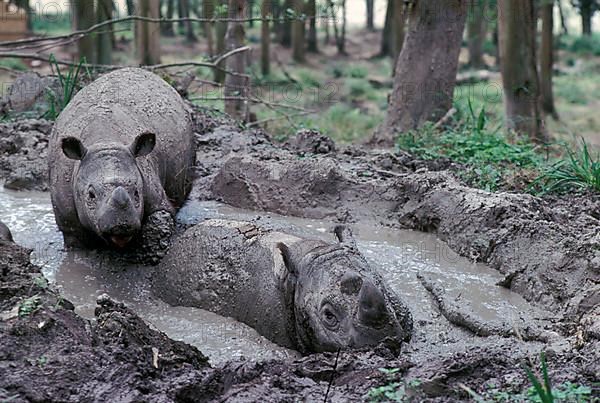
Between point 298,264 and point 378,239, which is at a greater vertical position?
point 298,264

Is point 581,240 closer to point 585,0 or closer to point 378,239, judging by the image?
point 378,239

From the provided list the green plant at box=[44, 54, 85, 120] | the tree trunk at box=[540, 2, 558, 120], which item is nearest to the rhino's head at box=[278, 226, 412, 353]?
the green plant at box=[44, 54, 85, 120]

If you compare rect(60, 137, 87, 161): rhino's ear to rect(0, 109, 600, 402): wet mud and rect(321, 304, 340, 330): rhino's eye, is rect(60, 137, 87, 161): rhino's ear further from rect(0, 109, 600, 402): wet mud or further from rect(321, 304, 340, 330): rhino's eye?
rect(321, 304, 340, 330): rhino's eye

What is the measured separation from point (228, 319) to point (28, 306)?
6.07 ft

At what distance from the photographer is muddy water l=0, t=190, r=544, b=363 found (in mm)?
5723

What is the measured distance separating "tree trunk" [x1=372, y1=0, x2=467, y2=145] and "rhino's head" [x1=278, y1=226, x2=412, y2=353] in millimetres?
6911

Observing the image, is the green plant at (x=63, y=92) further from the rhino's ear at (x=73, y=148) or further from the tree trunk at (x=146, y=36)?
the tree trunk at (x=146, y=36)

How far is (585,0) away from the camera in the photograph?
3975 cm

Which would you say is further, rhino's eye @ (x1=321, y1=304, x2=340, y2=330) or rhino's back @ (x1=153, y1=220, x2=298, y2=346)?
rhino's back @ (x1=153, y1=220, x2=298, y2=346)

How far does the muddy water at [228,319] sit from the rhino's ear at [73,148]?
0.88m

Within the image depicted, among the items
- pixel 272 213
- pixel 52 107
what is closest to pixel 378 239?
pixel 272 213

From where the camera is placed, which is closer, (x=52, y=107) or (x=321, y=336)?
(x=321, y=336)

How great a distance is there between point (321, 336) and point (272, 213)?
13.0 feet

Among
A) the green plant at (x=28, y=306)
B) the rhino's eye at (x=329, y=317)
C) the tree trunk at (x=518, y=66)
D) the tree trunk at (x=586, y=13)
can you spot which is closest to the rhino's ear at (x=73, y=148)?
the green plant at (x=28, y=306)
